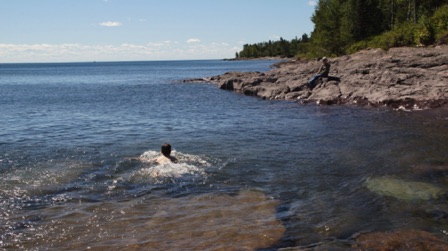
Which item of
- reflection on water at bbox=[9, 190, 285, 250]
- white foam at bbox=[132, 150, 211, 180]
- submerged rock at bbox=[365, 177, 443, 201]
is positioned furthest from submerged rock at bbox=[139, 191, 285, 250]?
submerged rock at bbox=[365, 177, 443, 201]

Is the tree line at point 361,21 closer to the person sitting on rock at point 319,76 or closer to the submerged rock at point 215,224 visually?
the person sitting on rock at point 319,76

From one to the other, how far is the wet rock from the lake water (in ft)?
0.97

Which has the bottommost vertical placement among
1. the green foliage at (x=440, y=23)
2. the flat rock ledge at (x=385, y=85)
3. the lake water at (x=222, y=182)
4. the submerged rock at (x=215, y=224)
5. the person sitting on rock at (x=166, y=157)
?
the submerged rock at (x=215, y=224)

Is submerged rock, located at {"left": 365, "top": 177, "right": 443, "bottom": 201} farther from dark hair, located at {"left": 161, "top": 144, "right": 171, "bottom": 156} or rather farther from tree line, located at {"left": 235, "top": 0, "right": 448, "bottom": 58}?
tree line, located at {"left": 235, "top": 0, "right": 448, "bottom": 58}

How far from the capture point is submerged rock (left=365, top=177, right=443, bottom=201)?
11062 millimetres

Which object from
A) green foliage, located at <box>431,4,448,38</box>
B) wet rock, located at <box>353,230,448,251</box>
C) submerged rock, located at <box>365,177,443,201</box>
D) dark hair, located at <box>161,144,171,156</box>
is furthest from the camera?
green foliage, located at <box>431,4,448,38</box>

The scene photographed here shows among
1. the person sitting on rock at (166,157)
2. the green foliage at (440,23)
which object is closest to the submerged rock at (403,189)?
the person sitting on rock at (166,157)

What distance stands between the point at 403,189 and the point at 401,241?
3822 millimetres

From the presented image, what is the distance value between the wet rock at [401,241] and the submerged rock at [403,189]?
253 centimetres

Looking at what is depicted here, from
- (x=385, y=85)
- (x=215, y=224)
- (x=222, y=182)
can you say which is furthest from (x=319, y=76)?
(x=215, y=224)

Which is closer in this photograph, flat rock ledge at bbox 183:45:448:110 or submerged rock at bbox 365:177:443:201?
submerged rock at bbox 365:177:443:201

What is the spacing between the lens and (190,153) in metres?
17.5

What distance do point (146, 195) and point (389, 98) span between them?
2201 centimetres

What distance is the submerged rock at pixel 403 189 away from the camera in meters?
11.1
